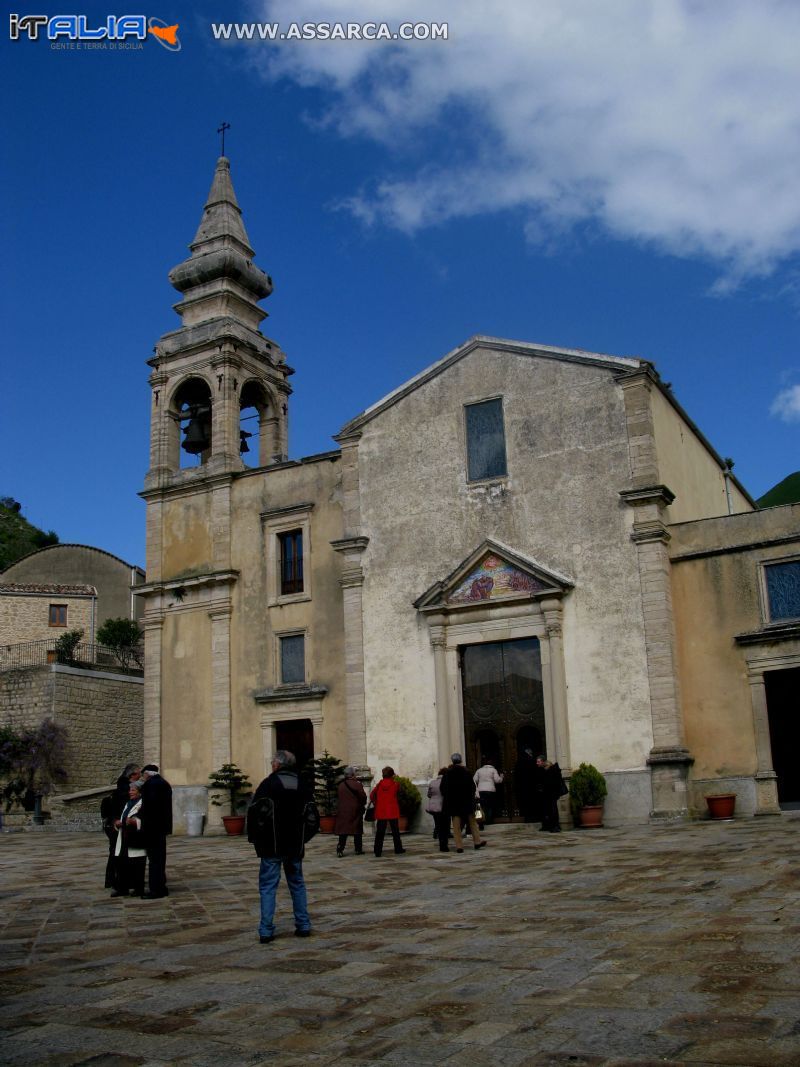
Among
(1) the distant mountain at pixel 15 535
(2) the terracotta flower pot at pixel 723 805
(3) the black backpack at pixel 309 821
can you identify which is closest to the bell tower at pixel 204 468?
(2) the terracotta flower pot at pixel 723 805

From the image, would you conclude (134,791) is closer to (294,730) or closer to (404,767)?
(404,767)

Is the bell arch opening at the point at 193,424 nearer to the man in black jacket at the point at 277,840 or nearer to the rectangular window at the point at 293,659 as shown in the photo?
the rectangular window at the point at 293,659

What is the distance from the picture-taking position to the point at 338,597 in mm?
24000

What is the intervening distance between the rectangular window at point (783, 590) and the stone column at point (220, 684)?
12337 millimetres

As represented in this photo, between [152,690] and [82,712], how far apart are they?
22.1 feet

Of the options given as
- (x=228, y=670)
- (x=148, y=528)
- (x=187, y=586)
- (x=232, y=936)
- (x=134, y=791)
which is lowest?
(x=232, y=936)

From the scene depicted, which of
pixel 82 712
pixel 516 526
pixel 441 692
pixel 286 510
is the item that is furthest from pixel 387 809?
pixel 82 712

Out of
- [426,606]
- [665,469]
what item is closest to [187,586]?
[426,606]

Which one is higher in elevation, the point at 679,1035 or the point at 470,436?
the point at 470,436

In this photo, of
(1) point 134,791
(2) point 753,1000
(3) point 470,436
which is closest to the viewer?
(2) point 753,1000

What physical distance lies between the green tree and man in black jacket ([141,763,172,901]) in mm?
28205

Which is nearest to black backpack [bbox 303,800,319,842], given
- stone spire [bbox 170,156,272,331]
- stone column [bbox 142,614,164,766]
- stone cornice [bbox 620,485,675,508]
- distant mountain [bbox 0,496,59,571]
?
stone cornice [bbox 620,485,675,508]

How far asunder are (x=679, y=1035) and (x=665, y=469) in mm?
16913

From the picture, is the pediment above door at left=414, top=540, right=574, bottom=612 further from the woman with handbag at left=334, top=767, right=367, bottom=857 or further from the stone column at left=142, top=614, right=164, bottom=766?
the stone column at left=142, top=614, right=164, bottom=766
